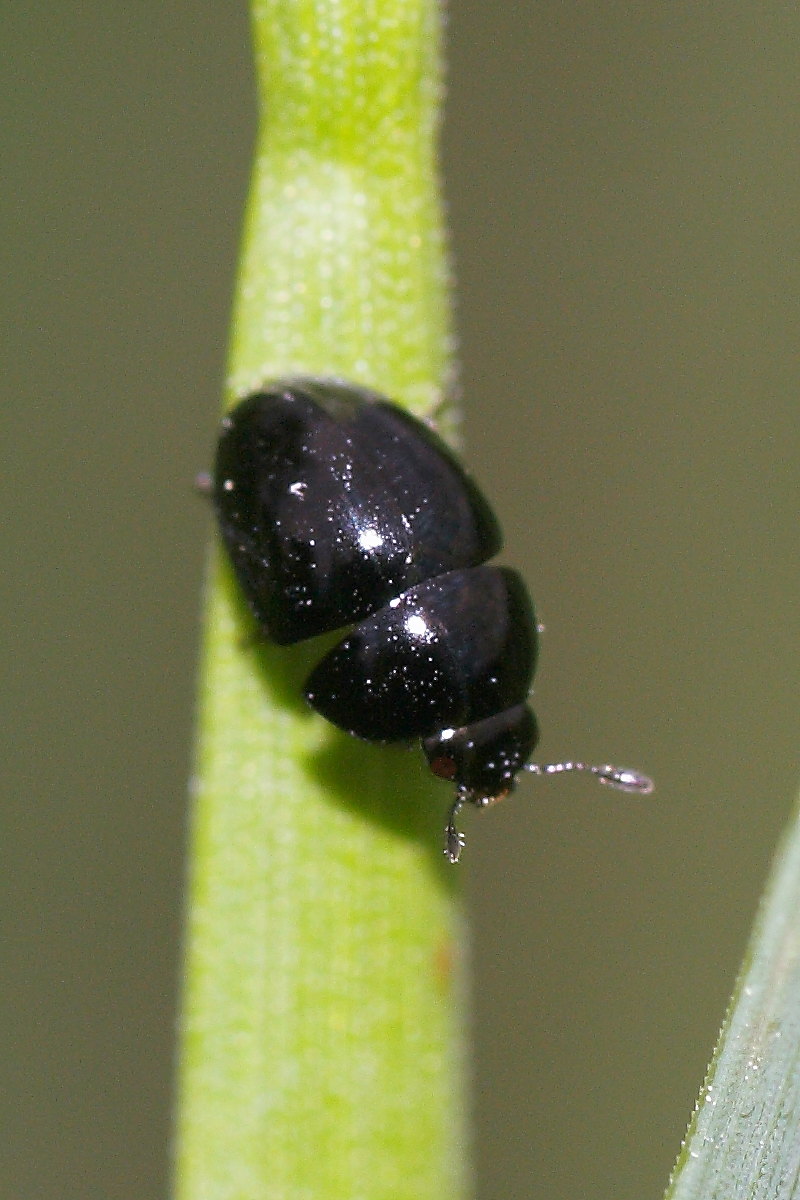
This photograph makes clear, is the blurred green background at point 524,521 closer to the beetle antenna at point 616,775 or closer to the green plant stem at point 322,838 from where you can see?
the beetle antenna at point 616,775

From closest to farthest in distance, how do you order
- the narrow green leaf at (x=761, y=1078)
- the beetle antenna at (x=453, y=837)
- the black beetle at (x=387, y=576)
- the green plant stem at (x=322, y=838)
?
the narrow green leaf at (x=761, y=1078), the green plant stem at (x=322, y=838), the beetle antenna at (x=453, y=837), the black beetle at (x=387, y=576)

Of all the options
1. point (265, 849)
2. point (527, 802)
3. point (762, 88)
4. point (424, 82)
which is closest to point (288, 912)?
point (265, 849)

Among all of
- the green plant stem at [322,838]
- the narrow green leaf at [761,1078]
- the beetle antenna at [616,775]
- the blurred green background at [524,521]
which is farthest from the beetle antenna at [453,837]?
the blurred green background at [524,521]

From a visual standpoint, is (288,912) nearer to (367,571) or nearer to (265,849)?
(265,849)

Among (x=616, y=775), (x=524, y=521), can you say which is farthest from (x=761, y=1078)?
(x=524, y=521)

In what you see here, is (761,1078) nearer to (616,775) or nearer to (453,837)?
(453,837)

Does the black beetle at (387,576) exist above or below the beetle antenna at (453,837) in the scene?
above
